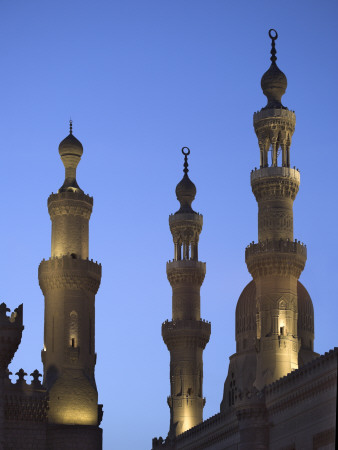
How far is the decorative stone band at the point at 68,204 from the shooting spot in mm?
51594

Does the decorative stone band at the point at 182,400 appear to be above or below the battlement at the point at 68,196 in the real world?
below

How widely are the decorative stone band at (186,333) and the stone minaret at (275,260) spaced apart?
12.5 meters

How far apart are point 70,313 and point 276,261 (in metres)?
10.9

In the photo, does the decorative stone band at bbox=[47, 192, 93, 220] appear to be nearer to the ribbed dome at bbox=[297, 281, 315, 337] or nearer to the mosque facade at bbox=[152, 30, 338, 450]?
the mosque facade at bbox=[152, 30, 338, 450]

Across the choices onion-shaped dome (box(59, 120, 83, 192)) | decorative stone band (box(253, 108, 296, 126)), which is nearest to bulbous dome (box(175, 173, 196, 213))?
onion-shaped dome (box(59, 120, 83, 192))

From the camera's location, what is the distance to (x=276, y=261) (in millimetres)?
43625

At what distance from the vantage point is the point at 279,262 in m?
43.6

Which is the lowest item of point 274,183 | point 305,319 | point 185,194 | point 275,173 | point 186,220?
point 305,319

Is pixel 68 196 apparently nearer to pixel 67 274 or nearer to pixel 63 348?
pixel 67 274

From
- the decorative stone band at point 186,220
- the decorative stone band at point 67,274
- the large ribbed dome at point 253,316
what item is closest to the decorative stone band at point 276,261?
the large ribbed dome at point 253,316

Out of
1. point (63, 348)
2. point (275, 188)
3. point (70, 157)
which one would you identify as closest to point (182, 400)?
point (63, 348)

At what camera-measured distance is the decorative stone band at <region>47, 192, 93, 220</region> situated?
51.6 metres

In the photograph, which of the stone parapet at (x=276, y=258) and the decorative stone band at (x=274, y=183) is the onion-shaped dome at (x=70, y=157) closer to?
the decorative stone band at (x=274, y=183)

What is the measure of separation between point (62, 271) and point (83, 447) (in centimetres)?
764
